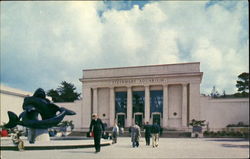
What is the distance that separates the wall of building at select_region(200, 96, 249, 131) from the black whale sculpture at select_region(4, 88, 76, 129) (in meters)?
25.5

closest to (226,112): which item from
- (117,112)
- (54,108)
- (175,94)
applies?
(175,94)

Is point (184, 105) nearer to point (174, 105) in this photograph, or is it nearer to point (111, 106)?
point (174, 105)

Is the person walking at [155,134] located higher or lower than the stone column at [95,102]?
lower

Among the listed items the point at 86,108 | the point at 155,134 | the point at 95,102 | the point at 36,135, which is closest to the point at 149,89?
the point at 95,102

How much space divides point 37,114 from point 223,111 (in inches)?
1071

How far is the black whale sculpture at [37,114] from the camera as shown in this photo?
A: 46.7 ft

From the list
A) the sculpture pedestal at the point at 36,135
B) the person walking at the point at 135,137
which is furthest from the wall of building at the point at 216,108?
the sculpture pedestal at the point at 36,135

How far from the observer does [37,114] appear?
593 inches

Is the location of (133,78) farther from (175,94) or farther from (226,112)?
(226,112)

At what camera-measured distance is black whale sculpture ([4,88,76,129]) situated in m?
14.2

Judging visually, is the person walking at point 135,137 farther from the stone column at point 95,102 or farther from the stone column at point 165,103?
the stone column at point 95,102

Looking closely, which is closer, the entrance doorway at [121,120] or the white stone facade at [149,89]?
the white stone facade at [149,89]

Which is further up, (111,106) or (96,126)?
(111,106)

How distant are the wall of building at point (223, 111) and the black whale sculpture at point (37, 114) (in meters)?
25.5
